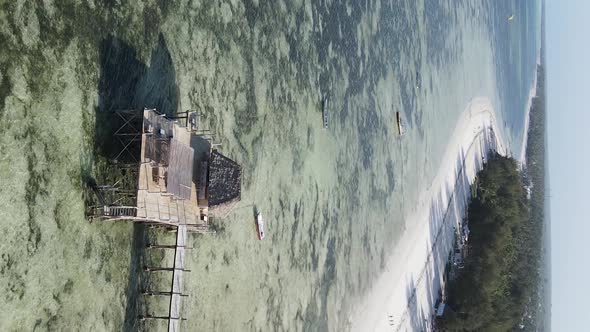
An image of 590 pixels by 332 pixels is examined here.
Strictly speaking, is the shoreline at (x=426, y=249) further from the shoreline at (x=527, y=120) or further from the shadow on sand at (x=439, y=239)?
the shoreline at (x=527, y=120)

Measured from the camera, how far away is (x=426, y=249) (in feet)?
86.2

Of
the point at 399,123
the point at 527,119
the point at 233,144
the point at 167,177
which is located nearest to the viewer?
the point at 167,177

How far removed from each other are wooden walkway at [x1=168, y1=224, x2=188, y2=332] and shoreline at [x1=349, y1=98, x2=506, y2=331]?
9492 millimetres

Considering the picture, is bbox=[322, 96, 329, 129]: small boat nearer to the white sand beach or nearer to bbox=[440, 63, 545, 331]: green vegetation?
bbox=[440, 63, 545, 331]: green vegetation

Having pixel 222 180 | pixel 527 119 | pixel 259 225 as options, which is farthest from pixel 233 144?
pixel 527 119

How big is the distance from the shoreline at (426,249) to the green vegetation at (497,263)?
113 cm

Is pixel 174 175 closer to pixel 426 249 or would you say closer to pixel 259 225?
pixel 259 225

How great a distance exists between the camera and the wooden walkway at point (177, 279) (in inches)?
435

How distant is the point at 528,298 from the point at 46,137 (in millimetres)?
30802

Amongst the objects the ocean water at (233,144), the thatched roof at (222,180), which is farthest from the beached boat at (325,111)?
the thatched roof at (222,180)

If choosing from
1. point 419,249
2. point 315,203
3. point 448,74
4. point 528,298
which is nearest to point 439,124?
point 448,74

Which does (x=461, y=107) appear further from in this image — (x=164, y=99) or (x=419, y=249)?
(x=164, y=99)

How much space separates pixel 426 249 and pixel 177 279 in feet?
57.0

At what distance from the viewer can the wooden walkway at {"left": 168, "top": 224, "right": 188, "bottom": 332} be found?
36.2 feet
